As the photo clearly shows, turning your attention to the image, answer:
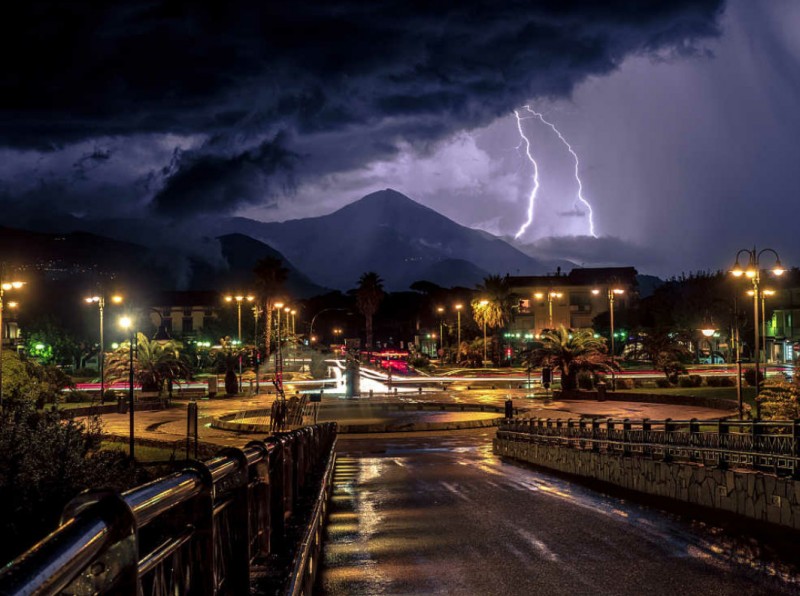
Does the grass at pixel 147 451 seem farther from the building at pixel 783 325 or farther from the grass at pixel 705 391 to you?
the building at pixel 783 325

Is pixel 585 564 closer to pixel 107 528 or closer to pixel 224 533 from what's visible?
pixel 224 533

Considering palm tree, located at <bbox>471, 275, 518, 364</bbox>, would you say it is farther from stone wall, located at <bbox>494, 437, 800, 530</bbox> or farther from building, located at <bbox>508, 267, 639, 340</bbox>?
stone wall, located at <bbox>494, 437, 800, 530</bbox>

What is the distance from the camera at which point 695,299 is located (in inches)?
4540

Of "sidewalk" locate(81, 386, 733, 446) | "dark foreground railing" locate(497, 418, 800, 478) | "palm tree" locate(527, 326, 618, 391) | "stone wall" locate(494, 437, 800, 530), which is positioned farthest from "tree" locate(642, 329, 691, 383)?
"stone wall" locate(494, 437, 800, 530)

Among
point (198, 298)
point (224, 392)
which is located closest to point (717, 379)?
point (224, 392)

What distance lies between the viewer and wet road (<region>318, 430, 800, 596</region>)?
9.26 m

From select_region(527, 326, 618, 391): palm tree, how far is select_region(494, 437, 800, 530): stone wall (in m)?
34.5

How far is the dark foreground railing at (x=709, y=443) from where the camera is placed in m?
13.0

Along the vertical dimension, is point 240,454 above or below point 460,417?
above

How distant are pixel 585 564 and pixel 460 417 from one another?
3324 cm

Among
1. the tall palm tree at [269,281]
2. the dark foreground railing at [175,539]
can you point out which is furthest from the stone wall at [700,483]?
the tall palm tree at [269,281]

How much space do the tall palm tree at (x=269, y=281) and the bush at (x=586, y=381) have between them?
170 feet

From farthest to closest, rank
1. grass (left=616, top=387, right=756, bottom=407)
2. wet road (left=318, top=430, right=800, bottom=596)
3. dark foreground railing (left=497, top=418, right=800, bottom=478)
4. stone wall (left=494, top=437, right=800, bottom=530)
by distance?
grass (left=616, top=387, right=756, bottom=407), dark foreground railing (left=497, top=418, right=800, bottom=478), stone wall (left=494, top=437, right=800, bottom=530), wet road (left=318, top=430, right=800, bottom=596)

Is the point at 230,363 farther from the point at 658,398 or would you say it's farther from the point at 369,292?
the point at 369,292
